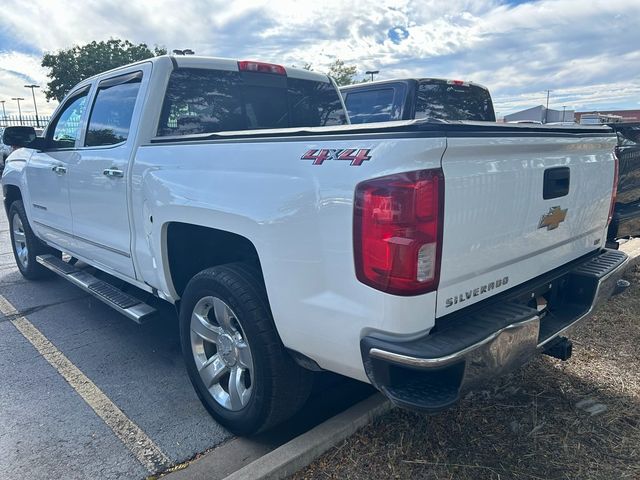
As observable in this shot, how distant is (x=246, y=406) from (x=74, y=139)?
2915 mm

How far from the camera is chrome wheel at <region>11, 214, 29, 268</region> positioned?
232 inches

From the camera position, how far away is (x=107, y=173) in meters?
3.60

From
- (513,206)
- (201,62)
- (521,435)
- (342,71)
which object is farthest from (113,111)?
(342,71)

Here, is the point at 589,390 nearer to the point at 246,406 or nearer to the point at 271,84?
the point at 246,406

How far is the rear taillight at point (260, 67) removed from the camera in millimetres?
3875

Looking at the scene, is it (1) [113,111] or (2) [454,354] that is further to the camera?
(1) [113,111]

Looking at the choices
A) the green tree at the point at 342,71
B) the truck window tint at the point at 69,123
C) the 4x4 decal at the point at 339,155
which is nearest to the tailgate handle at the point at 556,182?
the 4x4 decal at the point at 339,155

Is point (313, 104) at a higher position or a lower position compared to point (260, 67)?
A: lower

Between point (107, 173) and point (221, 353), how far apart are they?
5.22ft

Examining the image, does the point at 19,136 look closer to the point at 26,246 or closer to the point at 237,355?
the point at 26,246

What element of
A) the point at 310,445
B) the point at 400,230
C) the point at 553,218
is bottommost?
the point at 310,445

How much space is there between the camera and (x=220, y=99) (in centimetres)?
375

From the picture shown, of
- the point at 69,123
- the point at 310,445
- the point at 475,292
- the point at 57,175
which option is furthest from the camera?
the point at 69,123

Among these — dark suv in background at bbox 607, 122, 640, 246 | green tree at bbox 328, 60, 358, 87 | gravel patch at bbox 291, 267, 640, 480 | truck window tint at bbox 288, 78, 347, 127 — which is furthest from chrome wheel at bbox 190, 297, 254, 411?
green tree at bbox 328, 60, 358, 87
